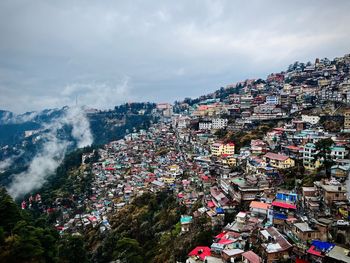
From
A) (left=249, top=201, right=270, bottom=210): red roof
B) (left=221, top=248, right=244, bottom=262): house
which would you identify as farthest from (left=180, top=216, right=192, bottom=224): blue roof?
(left=221, top=248, right=244, bottom=262): house

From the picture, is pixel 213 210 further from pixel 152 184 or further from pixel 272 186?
pixel 152 184

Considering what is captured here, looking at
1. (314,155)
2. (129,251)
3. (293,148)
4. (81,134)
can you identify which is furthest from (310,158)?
(81,134)

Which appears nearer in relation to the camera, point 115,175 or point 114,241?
point 114,241

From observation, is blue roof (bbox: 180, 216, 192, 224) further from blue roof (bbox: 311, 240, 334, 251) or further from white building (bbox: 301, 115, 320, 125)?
white building (bbox: 301, 115, 320, 125)

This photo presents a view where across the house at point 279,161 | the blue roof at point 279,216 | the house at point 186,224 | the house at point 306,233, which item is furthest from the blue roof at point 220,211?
the house at point 279,161

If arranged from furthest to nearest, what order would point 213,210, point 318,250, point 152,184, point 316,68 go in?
point 316,68 → point 152,184 → point 213,210 → point 318,250

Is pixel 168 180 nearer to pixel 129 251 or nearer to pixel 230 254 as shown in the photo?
pixel 129 251

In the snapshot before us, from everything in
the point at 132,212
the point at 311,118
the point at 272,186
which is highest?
the point at 311,118

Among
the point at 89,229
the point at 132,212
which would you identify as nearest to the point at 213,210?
the point at 132,212
